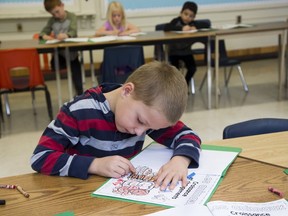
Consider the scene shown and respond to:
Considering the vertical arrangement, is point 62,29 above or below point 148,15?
below

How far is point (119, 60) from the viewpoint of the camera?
3.50 meters

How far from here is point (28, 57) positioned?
3402 millimetres

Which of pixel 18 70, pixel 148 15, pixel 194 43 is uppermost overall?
pixel 148 15

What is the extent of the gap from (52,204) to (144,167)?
0.29 m

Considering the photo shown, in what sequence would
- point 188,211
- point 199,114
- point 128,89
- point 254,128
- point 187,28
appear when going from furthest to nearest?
point 187,28
point 199,114
point 254,128
point 128,89
point 188,211

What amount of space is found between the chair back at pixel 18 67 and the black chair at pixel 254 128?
2.41m

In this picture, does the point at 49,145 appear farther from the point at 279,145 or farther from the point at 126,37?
the point at 126,37

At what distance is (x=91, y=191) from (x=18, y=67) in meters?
2.71

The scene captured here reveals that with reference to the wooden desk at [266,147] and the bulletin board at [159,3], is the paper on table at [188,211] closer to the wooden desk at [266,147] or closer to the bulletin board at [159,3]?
the wooden desk at [266,147]

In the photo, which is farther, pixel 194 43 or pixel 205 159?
pixel 194 43

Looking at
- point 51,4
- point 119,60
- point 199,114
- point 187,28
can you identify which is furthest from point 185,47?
point 51,4

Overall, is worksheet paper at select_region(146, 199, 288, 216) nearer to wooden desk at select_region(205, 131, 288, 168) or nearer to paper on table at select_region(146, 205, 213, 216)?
paper on table at select_region(146, 205, 213, 216)

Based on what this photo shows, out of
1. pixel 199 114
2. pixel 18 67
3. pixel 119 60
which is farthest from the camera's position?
pixel 199 114

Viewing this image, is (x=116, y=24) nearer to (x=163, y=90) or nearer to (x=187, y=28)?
(x=187, y=28)
